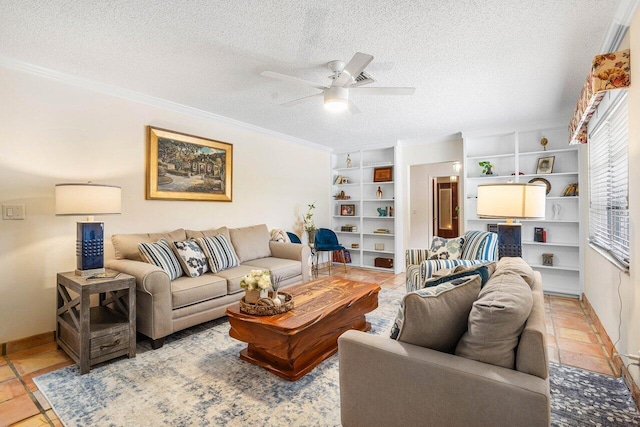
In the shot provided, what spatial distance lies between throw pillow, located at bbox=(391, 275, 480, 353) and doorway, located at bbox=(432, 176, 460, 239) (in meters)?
6.49

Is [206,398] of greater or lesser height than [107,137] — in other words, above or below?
below

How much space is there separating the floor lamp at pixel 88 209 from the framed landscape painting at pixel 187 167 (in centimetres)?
86

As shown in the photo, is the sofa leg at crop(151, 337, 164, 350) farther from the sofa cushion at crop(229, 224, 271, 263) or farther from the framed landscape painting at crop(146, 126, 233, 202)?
the framed landscape painting at crop(146, 126, 233, 202)

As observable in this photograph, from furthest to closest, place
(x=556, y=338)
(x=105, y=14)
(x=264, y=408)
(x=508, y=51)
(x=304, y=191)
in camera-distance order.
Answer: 1. (x=304, y=191)
2. (x=556, y=338)
3. (x=508, y=51)
4. (x=105, y=14)
5. (x=264, y=408)

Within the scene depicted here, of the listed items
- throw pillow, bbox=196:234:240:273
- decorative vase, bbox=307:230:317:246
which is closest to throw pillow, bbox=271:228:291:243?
decorative vase, bbox=307:230:317:246

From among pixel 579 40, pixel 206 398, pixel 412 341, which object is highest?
pixel 579 40

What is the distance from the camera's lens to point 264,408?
1821mm

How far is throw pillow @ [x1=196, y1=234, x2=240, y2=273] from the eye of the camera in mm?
3330

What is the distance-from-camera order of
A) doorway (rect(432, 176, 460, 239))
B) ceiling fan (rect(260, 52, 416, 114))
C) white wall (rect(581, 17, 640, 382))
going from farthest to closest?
doorway (rect(432, 176, 460, 239)) → ceiling fan (rect(260, 52, 416, 114)) → white wall (rect(581, 17, 640, 382))

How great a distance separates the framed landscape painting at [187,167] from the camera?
3.49 m

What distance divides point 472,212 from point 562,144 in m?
1.47

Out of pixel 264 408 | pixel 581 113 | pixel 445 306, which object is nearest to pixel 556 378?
pixel 445 306

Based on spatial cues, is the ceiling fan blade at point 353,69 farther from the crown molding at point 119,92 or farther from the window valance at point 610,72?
the crown molding at point 119,92

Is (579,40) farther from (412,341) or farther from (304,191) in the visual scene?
(304,191)
